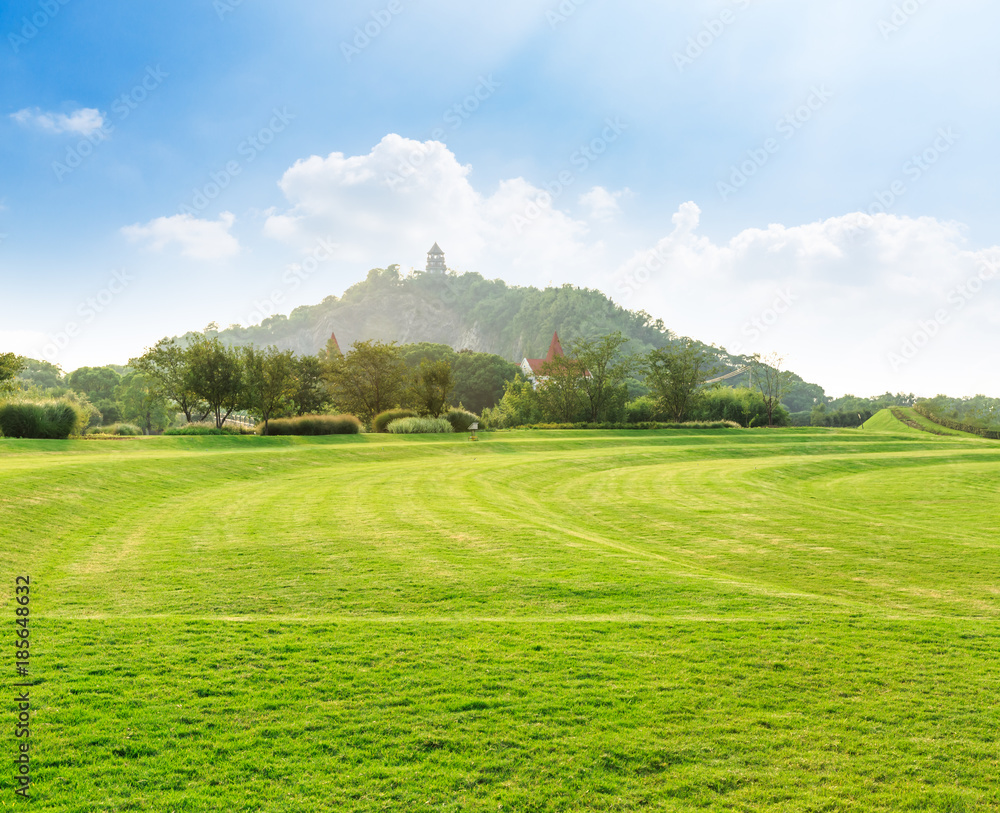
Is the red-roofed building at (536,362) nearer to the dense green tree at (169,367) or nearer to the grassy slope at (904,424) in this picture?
the grassy slope at (904,424)

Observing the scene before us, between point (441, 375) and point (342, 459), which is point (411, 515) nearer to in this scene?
point (342, 459)

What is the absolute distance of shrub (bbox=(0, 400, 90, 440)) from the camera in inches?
937

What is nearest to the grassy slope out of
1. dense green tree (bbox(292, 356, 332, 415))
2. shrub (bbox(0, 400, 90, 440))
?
dense green tree (bbox(292, 356, 332, 415))

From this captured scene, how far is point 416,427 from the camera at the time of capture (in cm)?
3456

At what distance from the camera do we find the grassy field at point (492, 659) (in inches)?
141

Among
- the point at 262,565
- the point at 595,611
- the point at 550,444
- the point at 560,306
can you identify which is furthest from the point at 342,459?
the point at 560,306

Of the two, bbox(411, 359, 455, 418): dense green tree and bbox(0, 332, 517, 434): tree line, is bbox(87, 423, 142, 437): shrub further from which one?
bbox(411, 359, 455, 418): dense green tree

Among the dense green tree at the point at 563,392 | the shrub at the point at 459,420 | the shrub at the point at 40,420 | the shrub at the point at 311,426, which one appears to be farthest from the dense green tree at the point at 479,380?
the shrub at the point at 40,420

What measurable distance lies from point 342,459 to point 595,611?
18.7 metres

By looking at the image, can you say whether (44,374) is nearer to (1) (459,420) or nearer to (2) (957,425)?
(1) (459,420)

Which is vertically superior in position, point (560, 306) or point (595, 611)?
point (560, 306)

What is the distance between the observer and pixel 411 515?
12.5 meters

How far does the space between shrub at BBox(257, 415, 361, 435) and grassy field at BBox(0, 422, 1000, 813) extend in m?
19.3

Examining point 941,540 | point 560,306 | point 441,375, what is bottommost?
point 941,540
